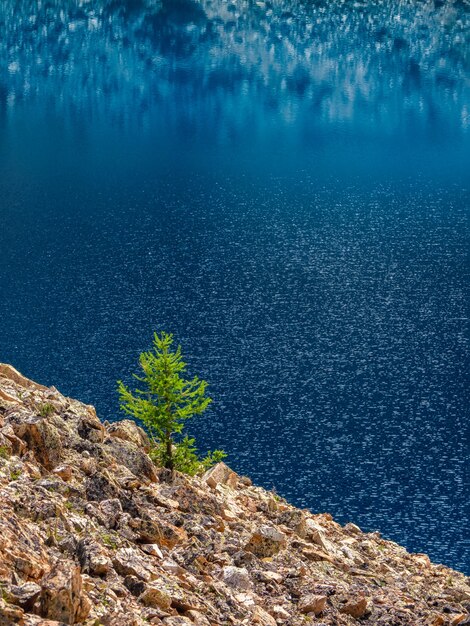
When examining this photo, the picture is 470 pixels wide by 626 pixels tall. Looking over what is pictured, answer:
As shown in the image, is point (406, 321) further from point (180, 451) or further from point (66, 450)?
point (66, 450)

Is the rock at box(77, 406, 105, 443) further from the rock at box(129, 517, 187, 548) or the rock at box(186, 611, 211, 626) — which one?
the rock at box(186, 611, 211, 626)

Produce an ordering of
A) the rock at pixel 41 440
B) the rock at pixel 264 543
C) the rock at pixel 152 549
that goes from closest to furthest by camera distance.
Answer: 1. the rock at pixel 152 549
2. the rock at pixel 41 440
3. the rock at pixel 264 543

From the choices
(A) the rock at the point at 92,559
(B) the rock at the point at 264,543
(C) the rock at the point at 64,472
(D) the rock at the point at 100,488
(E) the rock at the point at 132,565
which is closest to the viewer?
(A) the rock at the point at 92,559

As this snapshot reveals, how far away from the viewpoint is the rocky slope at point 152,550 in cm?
1873

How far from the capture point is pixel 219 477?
35719 millimetres

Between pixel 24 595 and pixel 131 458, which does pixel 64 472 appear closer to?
pixel 131 458

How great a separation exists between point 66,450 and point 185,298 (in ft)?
208

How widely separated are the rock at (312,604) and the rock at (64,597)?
27.1ft

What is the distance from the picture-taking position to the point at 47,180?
12850 centimetres

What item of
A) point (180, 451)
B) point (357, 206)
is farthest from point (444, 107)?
point (180, 451)

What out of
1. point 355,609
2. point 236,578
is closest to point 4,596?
point 236,578

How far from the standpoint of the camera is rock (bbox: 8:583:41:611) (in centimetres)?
1650

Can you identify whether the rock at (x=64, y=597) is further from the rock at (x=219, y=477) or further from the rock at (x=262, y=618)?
the rock at (x=219, y=477)

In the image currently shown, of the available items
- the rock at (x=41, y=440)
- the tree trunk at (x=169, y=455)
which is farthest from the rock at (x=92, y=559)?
the tree trunk at (x=169, y=455)
